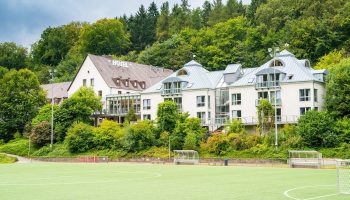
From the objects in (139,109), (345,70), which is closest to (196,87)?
(139,109)

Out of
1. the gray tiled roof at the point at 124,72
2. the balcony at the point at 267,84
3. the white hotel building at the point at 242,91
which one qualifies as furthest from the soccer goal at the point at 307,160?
the gray tiled roof at the point at 124,72

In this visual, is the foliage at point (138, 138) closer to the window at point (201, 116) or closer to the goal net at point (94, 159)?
the goal net at point (94, 159)

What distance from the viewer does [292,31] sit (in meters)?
101

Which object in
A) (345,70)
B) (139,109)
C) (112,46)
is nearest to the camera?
(345,70)

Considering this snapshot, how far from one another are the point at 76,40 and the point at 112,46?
1841cm

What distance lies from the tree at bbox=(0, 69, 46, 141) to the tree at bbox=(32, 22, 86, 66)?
52.8 meters

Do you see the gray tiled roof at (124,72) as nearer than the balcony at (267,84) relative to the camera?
No

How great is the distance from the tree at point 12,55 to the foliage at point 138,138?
84.7 meters

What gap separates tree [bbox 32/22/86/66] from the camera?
151 metres

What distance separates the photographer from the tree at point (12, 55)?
146 m

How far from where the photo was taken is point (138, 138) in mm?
73125

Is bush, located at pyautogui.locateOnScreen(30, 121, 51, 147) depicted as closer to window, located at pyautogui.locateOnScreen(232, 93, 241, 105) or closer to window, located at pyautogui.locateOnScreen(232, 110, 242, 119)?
window, located at pyautogui.locateOnScreen(232, 110, 242, 119)

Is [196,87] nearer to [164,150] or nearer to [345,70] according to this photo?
[164,150]

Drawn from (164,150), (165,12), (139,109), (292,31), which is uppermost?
(165,12)
